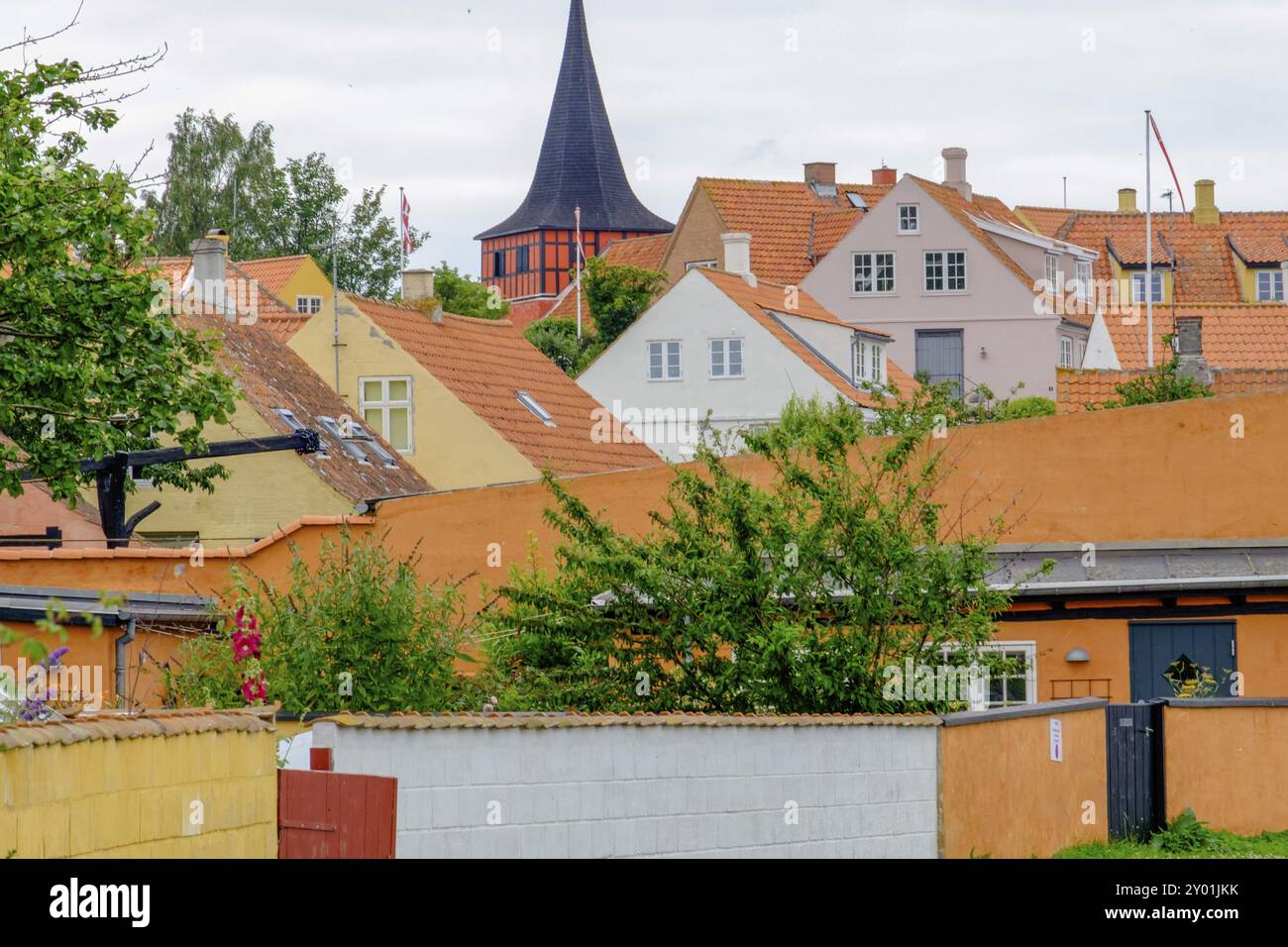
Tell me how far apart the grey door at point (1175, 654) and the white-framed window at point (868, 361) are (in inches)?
1197

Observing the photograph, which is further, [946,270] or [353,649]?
[946,270]

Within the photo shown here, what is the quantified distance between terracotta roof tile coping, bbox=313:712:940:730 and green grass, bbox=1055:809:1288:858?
10.1 feet

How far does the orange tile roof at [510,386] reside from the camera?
40.4m

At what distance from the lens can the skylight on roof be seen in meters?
42.3

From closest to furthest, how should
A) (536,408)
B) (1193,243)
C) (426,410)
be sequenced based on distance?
(426,410) < (536,408) < (1193,243)

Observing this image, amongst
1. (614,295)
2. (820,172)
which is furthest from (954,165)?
(614,295)

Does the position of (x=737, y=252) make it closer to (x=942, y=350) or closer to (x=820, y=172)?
(x=942, y=350)

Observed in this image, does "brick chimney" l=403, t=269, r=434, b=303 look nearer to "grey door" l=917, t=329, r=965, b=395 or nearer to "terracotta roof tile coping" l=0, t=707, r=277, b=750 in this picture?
"grey door" l=917, t=329, r=965, b=395

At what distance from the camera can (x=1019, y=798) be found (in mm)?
16766

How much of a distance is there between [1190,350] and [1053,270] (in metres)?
31.3

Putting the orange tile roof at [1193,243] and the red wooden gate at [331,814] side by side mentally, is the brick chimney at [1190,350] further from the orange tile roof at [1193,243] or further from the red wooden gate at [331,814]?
the orange tile roof at [1193,243]

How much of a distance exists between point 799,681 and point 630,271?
50.6 m

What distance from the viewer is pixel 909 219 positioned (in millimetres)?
66938

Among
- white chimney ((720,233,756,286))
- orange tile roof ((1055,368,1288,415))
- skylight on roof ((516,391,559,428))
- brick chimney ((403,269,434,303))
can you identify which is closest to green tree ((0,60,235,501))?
orange tile roof ((1055,368,1288,415))
